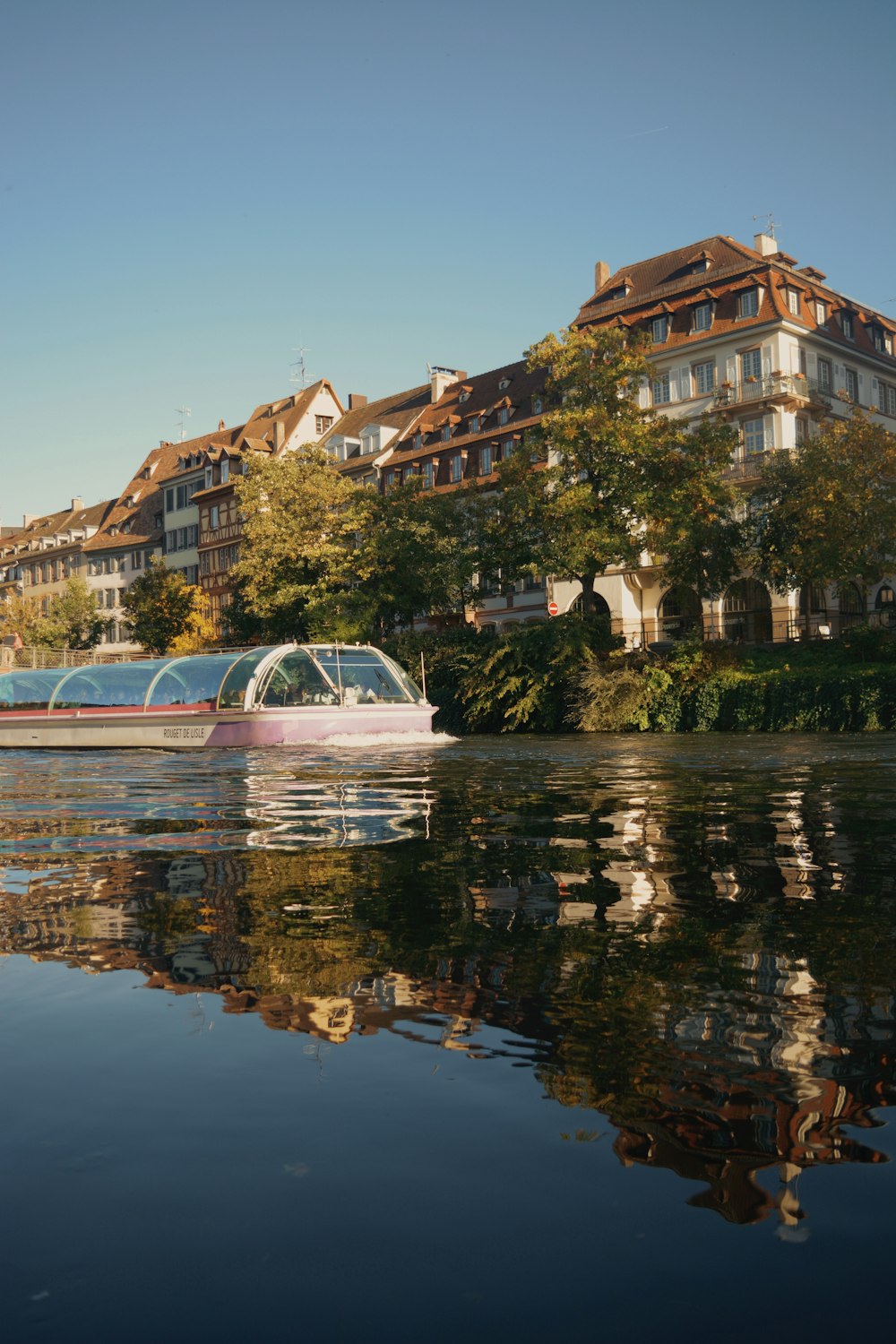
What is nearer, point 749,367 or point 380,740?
point 380,740

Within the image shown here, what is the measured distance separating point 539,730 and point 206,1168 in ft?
132

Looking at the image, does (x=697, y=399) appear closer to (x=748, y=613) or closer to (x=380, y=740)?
(x=748, y=613)

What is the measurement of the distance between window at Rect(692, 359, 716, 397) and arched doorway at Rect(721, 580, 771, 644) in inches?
349

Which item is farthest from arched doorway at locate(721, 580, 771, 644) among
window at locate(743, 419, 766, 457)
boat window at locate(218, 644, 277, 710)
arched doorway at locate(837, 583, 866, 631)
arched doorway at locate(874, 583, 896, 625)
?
boat window at locate(218, 644, 277, 710)

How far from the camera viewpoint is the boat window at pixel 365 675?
3325 cm

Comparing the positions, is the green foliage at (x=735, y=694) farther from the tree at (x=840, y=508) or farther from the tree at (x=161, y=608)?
the tree at (x=161, y=608)

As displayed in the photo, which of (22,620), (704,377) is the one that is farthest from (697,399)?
(22,620)

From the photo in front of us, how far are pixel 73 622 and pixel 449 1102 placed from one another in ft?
315

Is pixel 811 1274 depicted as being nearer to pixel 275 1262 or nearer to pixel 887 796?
pixel 275 1262

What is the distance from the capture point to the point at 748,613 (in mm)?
53812

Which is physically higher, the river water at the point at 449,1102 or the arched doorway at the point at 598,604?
the arched doorway at the point at 598,604

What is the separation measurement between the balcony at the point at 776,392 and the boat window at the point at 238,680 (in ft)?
86.5

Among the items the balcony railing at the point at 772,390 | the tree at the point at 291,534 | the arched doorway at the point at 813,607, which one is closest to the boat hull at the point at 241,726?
the arched doorway at the point at 813,607

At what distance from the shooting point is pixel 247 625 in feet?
A: 228
